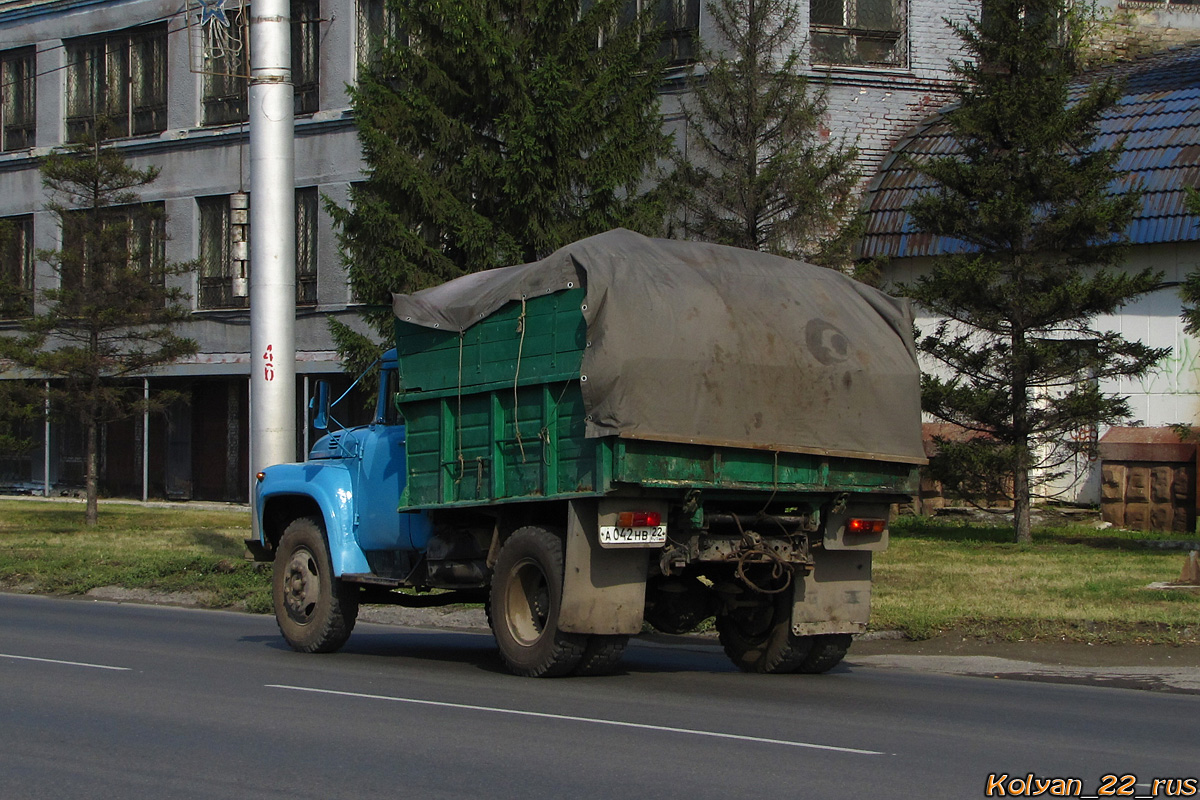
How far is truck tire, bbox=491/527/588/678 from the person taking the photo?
10711 mm

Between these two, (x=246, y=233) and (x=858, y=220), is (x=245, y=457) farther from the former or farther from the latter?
(x=858, y=220)

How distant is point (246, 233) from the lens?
70.7 ft

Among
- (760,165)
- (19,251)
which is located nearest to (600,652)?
(760,165)

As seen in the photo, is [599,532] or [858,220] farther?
[858,220]

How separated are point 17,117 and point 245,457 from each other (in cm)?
1087

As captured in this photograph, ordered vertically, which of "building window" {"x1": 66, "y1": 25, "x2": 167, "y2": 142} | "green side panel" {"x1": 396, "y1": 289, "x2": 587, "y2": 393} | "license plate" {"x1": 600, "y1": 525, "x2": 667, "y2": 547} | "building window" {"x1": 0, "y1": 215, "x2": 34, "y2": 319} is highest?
"building window" {"x1": 66, "y1": 25, "x2": 167, "y2": 142}

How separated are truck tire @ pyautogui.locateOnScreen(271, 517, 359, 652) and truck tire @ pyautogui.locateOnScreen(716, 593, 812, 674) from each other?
306cm

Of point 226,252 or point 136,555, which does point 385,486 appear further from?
point 226,252

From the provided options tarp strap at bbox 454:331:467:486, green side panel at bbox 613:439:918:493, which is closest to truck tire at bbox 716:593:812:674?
green side panel at bbox 613:439:918:493

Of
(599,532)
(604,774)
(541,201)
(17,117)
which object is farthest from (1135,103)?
(17,117)

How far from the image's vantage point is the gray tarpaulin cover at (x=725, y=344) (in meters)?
10.4

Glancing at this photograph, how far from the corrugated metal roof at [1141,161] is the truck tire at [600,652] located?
44.8ft

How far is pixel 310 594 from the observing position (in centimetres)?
1284

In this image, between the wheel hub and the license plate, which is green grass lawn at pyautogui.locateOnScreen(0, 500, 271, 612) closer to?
the wheel hub
